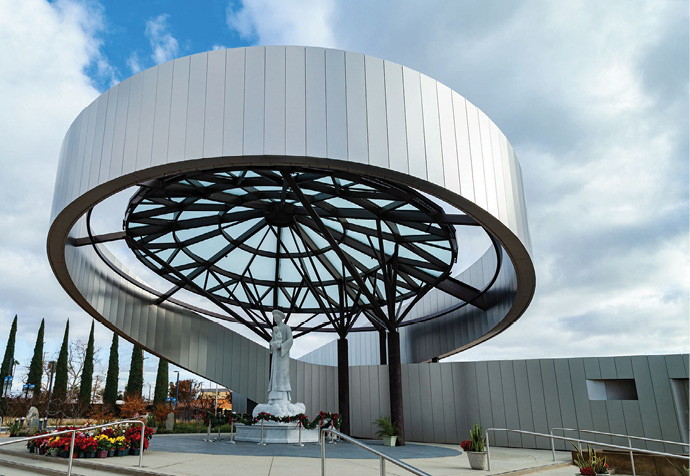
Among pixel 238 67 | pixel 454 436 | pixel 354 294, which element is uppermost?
pixel 238 67

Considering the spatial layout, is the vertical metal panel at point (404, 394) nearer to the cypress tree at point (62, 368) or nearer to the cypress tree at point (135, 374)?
the cypress tree at point (135, 374)

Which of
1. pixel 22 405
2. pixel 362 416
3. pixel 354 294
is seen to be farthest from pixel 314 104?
pixel 22 405

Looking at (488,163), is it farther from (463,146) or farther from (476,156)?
(463,146)

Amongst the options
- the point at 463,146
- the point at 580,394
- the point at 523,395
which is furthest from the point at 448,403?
the point at 463,146

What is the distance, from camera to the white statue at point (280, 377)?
81.1ft

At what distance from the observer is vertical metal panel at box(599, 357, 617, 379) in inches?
982

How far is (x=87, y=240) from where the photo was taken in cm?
2233

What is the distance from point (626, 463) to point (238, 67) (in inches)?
672

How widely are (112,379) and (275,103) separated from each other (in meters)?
48.5

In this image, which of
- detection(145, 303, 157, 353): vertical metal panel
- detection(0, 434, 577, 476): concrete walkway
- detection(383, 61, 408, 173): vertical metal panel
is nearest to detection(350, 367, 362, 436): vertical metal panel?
detection(145, 303, 157, 353): vertical metal panel

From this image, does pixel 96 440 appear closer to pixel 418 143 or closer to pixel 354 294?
pixel 418 143

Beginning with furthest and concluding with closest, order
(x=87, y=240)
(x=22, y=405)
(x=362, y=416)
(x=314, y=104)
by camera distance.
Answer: (x=22, y=405), (x=362, y=416), (x=87, y=240), (x=314, y=104)

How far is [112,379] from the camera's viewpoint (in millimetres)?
53625

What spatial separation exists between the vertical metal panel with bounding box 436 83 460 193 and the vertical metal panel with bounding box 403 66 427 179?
0.73 metres
